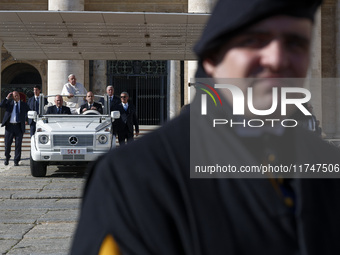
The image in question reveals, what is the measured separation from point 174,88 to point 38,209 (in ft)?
53.3

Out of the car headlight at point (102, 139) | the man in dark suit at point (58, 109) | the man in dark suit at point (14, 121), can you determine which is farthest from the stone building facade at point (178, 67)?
the car headlight at point (102, 139)

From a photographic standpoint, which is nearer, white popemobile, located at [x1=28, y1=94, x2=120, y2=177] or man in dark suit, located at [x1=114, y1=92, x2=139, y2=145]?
white popemobile, located at [x1=28, y1=94, x2=120, y2=177]

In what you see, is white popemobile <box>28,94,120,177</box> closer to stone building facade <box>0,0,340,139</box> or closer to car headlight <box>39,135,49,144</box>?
car headlight <box>39,135,49,144</box>

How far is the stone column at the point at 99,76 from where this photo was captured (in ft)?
83.5

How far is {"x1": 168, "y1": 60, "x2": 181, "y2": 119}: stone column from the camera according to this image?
81.4 feet

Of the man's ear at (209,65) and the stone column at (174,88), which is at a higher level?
the stone column at (174,88)

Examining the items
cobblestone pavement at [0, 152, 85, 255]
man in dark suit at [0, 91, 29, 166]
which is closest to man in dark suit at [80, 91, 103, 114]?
cobblestone pavement at [0, 152, 85, 255]

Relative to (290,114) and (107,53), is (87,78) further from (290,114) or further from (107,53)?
(290,114)

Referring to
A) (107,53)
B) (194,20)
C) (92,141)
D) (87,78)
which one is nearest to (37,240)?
(92,141)

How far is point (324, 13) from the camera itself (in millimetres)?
24719

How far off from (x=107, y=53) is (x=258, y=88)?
48.6 feet

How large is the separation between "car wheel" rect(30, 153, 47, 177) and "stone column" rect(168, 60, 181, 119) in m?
12.8

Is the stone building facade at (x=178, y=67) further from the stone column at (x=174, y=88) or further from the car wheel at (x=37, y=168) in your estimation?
the car wheel at (x=37, y=168)

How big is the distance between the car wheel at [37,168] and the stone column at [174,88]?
42.0 feet
